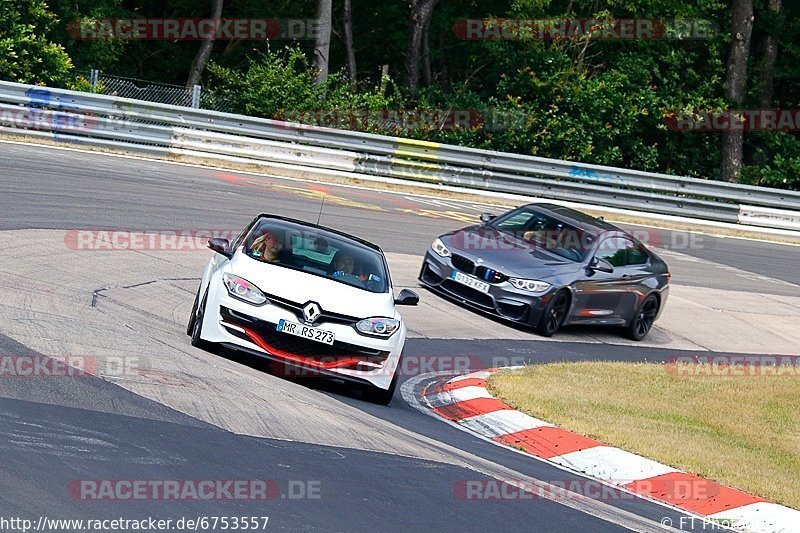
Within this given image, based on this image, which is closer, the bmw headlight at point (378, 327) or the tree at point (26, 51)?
the bmw headlight at point (378, 327)

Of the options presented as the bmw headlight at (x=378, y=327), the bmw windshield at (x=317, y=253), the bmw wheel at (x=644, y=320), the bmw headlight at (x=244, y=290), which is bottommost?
the bmw wheel at (x=644, y=320)

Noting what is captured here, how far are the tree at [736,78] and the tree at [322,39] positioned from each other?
11125mm

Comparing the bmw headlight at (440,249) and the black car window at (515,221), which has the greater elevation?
the black car window at (515,221)

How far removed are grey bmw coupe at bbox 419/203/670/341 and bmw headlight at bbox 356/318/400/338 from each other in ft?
16.6

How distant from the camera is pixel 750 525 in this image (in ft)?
29.4

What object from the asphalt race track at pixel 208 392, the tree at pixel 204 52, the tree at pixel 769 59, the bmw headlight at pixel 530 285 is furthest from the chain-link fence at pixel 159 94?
the tree at pixel 769 59

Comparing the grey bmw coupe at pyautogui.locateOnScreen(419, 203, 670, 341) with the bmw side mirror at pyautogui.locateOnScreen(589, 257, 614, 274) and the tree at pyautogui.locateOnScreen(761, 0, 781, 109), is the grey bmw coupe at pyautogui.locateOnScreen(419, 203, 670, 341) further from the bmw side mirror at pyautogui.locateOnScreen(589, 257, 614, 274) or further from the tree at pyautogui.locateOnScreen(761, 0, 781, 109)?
the tree at pyautogui.locateOnScreen(761, 0, 781, 109)

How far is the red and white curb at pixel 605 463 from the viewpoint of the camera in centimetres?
917

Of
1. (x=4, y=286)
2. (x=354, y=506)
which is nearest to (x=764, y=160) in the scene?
(x=4, y=286)

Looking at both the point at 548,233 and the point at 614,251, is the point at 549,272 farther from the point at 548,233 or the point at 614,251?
the point at 614,251

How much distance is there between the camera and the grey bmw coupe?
1614 cm

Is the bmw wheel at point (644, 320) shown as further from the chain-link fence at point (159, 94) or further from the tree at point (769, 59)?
the tree at point (769, 59)

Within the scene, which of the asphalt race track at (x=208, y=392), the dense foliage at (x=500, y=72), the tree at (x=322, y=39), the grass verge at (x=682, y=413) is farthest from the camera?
the tree at (x=322, y=39)

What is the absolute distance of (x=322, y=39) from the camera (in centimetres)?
3167
